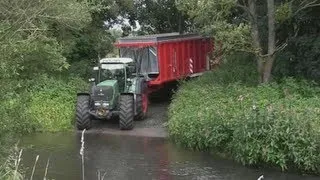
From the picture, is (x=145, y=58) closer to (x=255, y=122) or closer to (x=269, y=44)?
(x=269, y=44)

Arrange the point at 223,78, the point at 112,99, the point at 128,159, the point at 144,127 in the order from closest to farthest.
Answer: the point at 128,159
the point at 112,99
the point at 144,127
the point at 223,78

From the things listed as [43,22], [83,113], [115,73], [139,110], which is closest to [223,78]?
[139,110]

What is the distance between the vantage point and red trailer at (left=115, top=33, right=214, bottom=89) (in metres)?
20.2

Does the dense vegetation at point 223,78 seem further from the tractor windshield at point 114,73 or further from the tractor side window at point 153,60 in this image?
the tractor side window at point 153,60

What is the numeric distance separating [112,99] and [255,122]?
5581mm

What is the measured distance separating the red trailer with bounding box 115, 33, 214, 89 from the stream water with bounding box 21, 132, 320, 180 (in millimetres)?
5738

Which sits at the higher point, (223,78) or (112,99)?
(223,78)

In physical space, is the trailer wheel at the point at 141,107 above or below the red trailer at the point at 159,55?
below

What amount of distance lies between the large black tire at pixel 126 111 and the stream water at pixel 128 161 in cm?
47

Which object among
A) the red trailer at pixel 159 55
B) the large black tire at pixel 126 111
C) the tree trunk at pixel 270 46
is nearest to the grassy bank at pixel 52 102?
the large black tire at pixel 126 111

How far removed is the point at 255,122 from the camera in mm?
11312

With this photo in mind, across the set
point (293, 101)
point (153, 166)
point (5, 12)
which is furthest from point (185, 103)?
point (5, 12)

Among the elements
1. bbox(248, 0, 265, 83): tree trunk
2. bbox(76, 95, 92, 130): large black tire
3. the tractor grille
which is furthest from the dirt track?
bbox(248, 0, 265, 83): tree trunk

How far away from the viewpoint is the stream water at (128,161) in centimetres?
1098
